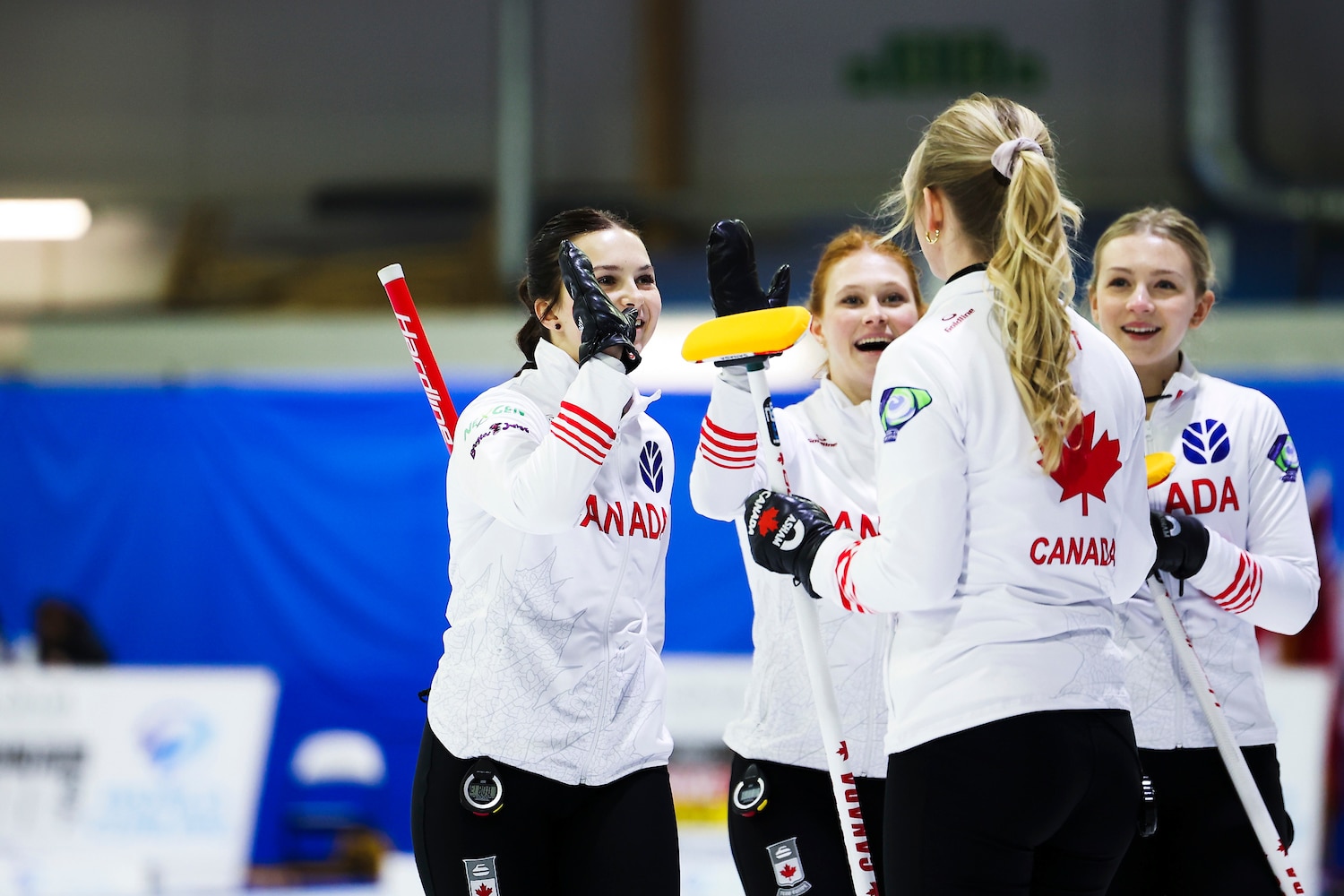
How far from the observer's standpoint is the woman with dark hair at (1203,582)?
108 inches

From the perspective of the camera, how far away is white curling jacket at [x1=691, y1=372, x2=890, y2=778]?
2803 mm

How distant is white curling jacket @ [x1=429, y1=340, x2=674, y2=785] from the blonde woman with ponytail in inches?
21.2

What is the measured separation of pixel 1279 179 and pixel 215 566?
6469 millimetres

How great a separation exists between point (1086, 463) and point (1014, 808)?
19.7 inches

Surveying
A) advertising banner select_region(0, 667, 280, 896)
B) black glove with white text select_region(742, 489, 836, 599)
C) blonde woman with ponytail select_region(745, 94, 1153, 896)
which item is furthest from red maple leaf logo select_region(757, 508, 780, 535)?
advertising banner select_region(0, 667, 280, 896)

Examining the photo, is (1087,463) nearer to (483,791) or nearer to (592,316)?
(592,316)

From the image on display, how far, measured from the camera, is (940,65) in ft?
30.1

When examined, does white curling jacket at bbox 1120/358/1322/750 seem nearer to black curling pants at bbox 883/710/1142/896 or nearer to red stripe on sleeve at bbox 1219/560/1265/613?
red stripe on sleeve at bbox 1219/560/1265/613

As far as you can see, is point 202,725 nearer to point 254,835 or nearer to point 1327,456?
point 254,835

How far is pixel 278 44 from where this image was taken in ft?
30.8

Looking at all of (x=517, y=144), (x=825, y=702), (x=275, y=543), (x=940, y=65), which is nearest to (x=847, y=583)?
(x=825, y=702)

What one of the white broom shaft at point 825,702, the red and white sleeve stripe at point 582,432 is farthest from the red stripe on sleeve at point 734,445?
the red and white sleeve stripe at point 582,432

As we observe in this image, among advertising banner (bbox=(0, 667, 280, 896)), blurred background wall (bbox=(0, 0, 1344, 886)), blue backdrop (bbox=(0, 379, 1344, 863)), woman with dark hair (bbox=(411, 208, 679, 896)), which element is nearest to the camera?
woman with dark hair (bbox=(411, 208, 679, 896))

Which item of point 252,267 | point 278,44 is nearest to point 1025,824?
point 252,267
